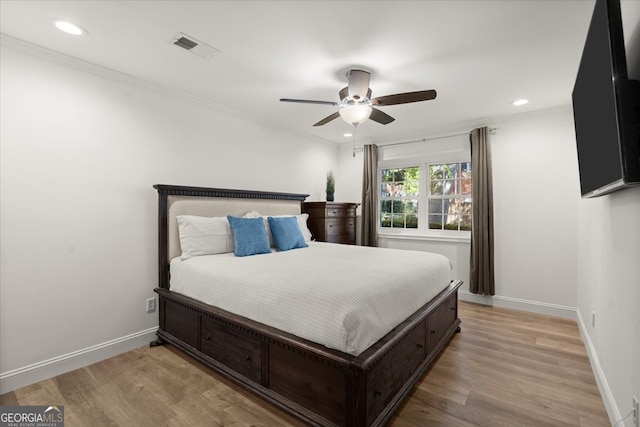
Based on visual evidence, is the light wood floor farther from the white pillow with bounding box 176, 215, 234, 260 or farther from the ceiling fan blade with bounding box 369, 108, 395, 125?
the ceiling fan blade with bounding box 369, 108, 395, 125

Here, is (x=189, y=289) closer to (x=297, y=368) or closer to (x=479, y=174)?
(x=297, y=368)

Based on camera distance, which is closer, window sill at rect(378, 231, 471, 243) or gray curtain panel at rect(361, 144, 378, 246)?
window sill at rect(378, 231, 471, 243)

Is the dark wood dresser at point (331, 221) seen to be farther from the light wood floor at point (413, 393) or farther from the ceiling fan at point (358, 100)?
the light wood floor at point (413, 393)

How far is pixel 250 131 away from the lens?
3943 mm

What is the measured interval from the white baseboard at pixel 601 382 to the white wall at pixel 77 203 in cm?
353

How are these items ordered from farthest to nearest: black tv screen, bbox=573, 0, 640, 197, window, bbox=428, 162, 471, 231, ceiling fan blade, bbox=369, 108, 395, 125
→ window, bbox=428, 162, 471, 231, ceiling fan blade, bbox=369, 108, 395, 125, black tv screen, bbox=573, 0, 640, 197

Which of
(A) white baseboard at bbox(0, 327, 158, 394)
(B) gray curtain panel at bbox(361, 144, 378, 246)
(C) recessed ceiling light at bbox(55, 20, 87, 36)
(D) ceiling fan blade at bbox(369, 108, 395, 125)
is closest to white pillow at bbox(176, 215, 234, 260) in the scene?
(A) white baseboard at bbox(0, 327, 158, 394)

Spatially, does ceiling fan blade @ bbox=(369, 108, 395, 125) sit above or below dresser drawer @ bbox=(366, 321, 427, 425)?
above

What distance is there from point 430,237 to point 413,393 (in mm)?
2837

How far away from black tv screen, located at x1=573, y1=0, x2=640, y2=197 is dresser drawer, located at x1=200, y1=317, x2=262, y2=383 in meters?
2.07

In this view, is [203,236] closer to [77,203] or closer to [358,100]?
[77,203]

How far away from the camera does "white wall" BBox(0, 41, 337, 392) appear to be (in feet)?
7.07

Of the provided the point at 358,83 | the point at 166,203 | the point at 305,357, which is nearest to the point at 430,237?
the point at 358,83

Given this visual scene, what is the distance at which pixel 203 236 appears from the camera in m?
2.91
